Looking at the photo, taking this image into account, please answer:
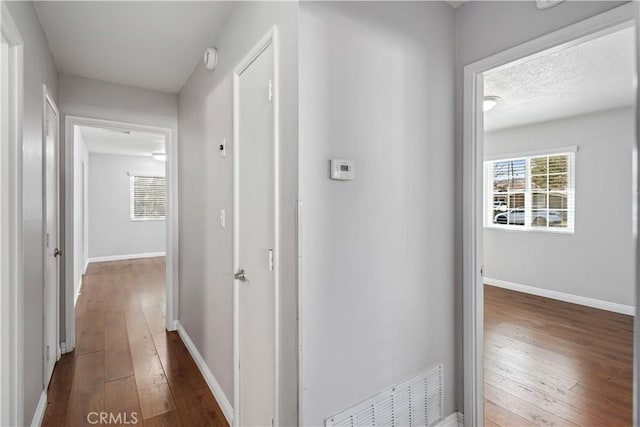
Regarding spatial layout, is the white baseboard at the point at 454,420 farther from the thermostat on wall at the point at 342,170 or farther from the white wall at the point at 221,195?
the thermostat on wall at the point at 342,170

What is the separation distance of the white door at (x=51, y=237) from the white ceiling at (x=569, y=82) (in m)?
3.34

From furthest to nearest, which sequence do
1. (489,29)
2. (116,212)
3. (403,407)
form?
(116,212)
(489,29)
(403,407)

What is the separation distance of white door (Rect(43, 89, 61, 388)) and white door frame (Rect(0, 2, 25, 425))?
843 mm

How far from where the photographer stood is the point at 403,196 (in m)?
1.59

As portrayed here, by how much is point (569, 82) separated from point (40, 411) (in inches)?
200

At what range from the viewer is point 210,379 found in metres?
2.27

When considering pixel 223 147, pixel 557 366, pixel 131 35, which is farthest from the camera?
pixel 557 366

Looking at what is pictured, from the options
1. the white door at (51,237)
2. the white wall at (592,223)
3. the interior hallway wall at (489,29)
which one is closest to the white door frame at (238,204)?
the interior hallway wall at (489,29)

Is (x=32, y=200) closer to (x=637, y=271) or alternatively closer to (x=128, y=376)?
(x=128, y=376)

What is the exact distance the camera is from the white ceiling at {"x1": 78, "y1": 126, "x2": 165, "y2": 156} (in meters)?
5.07

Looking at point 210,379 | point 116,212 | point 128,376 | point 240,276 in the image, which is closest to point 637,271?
point 240,276

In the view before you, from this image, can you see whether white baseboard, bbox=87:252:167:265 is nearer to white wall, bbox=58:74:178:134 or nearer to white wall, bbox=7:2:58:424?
white wall, bbox=58:74:178:134

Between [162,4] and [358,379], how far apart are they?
231 cm

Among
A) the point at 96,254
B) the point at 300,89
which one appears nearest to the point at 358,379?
the point at 300,89
